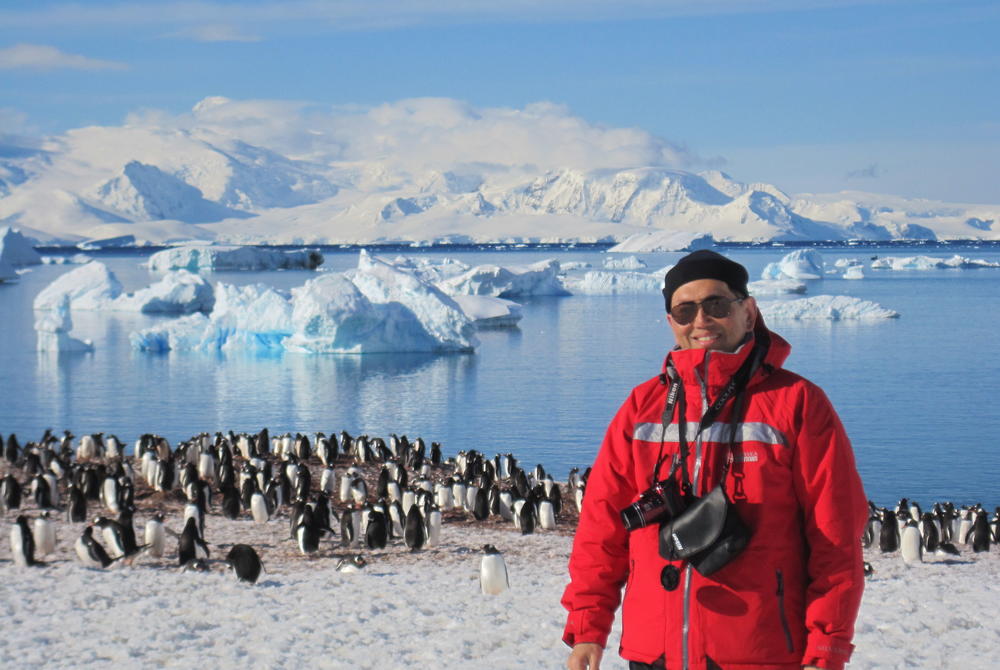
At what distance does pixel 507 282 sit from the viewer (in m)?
48.6

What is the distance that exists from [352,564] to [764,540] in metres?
5.53

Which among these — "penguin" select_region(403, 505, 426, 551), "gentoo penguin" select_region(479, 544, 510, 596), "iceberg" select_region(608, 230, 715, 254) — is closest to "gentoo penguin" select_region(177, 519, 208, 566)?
"penguin" select_region(403, 505, 426, 551)

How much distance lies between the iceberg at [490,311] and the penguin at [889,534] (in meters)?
26.6

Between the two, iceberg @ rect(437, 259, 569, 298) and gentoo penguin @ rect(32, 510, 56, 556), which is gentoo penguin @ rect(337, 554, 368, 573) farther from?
iceberg @ rect(437, 259, 569, 298)

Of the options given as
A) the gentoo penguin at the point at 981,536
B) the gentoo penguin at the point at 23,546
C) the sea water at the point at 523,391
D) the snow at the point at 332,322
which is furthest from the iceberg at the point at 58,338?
the gentoo penguin at the point at 981,536

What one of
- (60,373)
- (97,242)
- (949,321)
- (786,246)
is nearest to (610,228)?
(786,246)

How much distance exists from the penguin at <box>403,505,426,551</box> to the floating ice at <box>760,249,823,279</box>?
52458mm

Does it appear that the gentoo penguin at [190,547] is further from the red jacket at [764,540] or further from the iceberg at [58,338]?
the iceberg at [58,338]

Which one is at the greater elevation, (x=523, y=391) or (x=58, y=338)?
(x=58, y=338)

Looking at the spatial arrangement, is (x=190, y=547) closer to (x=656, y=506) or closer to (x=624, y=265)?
(x=656, y=506)

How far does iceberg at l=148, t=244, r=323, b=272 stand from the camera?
230 feet

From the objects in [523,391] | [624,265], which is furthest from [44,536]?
[624,265]

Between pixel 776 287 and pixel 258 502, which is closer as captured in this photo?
pixel 258 502

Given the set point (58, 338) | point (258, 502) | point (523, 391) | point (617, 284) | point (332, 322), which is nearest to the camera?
point (258, 502)
